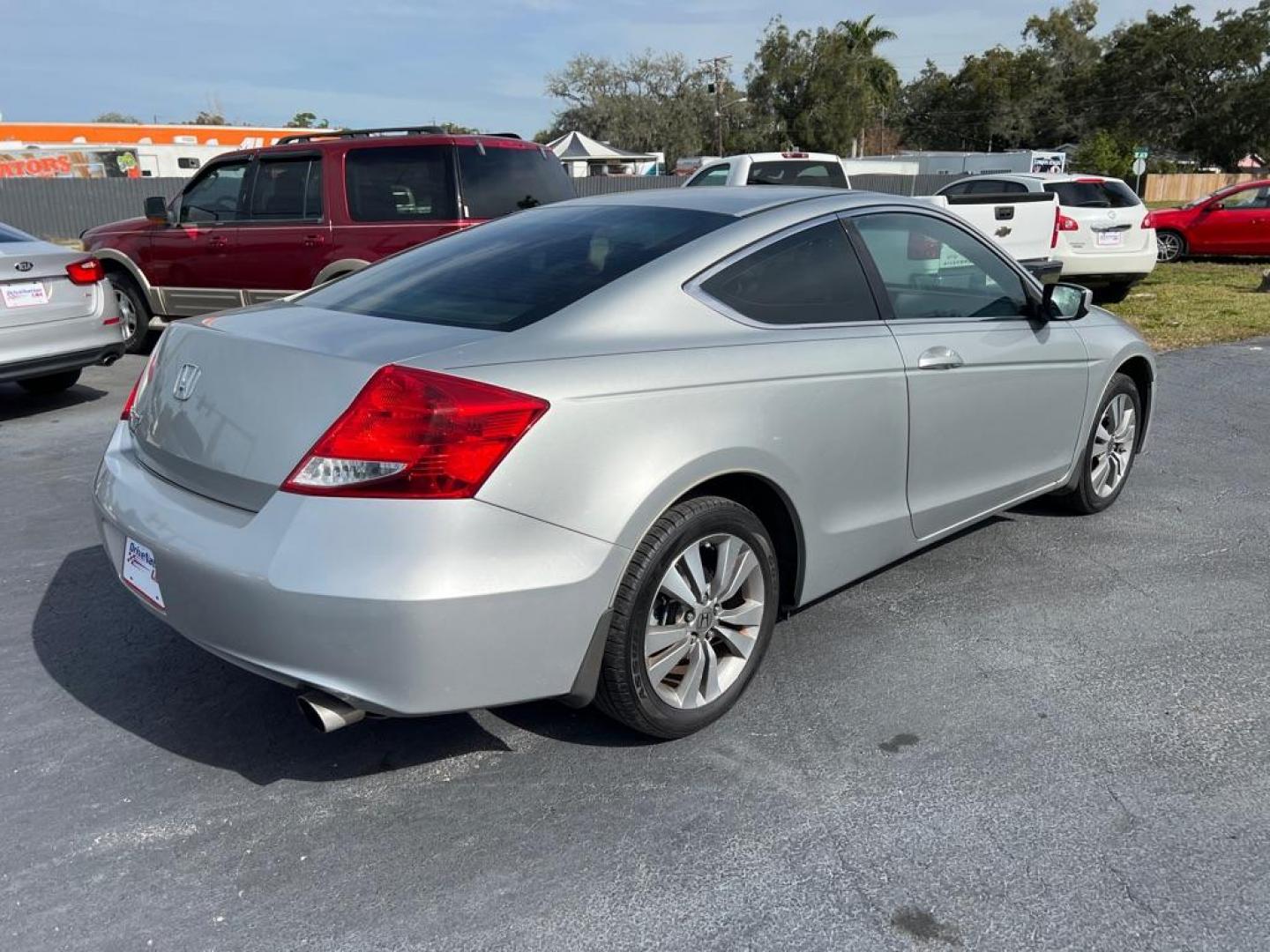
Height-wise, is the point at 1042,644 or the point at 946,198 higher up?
the point at 946,198

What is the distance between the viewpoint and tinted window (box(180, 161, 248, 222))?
347 inches

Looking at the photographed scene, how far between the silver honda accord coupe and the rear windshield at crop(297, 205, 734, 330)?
0.05 ft

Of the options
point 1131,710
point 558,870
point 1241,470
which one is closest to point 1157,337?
point 1241,470

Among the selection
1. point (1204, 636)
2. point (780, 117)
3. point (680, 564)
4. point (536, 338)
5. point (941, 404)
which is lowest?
point (1204, 636)

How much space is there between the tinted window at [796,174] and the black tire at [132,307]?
20.5 ft

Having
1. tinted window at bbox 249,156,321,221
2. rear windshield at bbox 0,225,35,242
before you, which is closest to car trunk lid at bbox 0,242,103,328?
rear windshield at bbox 0,225,35,242

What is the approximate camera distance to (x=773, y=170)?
39.0 feet

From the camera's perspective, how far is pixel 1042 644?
12.6 ft

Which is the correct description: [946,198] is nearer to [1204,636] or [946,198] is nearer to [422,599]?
[1204,636]

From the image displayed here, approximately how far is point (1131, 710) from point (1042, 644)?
20.6 inches

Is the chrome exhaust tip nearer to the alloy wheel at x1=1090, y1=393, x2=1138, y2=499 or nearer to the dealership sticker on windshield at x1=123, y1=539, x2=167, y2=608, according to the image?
the dealership sticker on windshield at x1=123, y1=539, x2=167, y2=608

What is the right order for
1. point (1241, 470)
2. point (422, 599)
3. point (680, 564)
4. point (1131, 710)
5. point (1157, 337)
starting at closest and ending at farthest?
point (422, 599) < point (680, 564) < point (1131, 710) < point (1241, 470) < point (1157, 337)

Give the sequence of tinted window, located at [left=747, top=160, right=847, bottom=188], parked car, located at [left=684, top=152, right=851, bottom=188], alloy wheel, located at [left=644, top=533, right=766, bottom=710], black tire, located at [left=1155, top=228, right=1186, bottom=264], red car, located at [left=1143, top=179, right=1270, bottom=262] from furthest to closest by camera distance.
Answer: black tire, located at [left=1155, top=228, right=1186, bottom=264], red car, located at [left=1143, top=179, right=1270, bottom=262], tinted window, located at [left=747, top=160, right=847, bottom=188], parked car, located at [left=684, top=152, right=851, bottom=188], alloy wheel, located at [left=644, top=533, right=766, bottom=710]

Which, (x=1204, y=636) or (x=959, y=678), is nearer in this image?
(x=959, y=678)
